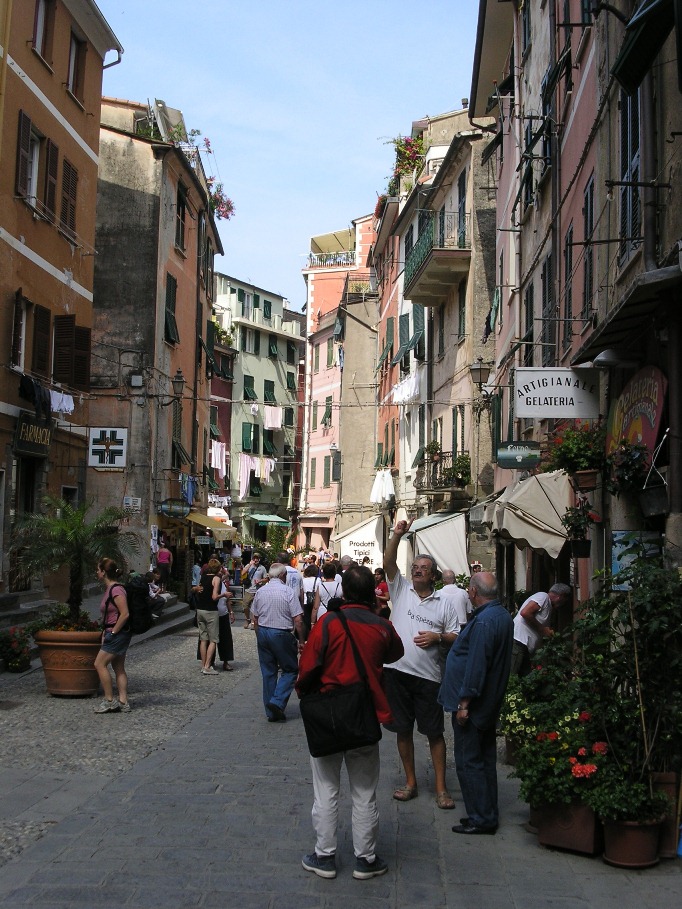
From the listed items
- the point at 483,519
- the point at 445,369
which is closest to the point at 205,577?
the point at 483,519

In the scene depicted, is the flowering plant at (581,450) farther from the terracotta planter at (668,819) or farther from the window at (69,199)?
the window at (69,199)

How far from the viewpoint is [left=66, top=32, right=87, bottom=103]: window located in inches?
898

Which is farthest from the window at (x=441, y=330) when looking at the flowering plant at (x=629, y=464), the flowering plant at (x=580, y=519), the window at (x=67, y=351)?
the flowering plant at (x=629, y=464)

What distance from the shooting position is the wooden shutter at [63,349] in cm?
2120

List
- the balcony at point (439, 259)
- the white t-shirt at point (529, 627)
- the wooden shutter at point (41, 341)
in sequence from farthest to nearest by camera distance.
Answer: the balcony at point (439, 259) < the wooden shutter at point (41, 341) < the white t-shirt at point (529, 627)

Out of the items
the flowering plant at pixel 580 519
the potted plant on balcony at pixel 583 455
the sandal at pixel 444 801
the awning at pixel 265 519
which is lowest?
the sandal at pixel 444 801

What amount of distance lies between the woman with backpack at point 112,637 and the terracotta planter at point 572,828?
6690 mm

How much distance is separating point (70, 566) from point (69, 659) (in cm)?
147

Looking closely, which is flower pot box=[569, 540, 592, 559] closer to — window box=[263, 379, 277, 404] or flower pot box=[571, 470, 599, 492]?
flower pot box=[571, 470, 599, 492]

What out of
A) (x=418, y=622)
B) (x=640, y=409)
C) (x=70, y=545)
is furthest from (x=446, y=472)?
(x=418, y=622)

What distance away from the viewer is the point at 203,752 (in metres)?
10.1

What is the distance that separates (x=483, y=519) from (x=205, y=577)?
6.49 m

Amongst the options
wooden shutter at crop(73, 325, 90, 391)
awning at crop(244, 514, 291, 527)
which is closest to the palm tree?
wooden shutter at crop(73, 325, 90, 391)

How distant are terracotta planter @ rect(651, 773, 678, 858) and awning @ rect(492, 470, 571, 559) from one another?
6.91 m
